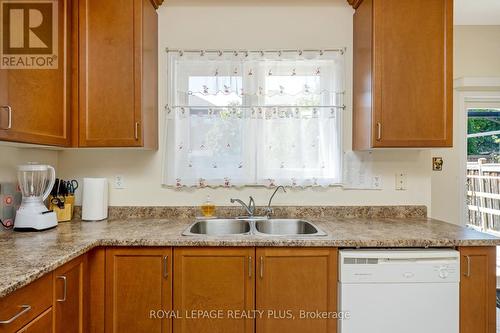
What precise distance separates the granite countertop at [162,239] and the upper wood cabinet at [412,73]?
0.57 meters

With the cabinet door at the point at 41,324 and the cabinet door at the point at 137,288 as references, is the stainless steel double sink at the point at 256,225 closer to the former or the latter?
the cabinet door at the point at 137,288

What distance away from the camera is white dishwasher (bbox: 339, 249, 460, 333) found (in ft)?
A: 4.85

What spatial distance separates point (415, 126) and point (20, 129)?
224 cm

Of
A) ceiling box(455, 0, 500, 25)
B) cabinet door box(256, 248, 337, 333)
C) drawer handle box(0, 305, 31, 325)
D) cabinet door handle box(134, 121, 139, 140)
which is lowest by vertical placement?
cabinet door box(256, 248, 337, 333)

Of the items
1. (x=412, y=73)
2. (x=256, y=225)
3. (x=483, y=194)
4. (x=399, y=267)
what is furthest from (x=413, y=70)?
(x=483, y=194)

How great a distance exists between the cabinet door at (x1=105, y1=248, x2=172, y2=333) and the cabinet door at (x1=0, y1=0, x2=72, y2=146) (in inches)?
29.3

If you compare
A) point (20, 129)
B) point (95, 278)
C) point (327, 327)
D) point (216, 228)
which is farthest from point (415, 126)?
point (20, 129)

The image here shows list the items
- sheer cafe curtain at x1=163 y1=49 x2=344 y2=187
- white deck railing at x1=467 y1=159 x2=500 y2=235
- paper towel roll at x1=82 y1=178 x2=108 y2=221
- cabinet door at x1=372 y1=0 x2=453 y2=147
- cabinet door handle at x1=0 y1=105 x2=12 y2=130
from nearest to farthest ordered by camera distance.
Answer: cabinet door handle at x1=0 y1=105 x2=12 y2=130, cabinet door at x1=372 y1=0 x2=453 y2=147, paper towel roll at x1=82 y1=178 x2=108 y2=221, sheer cafe curtain at x1=163 y1=49 x2=344 y2=187, white deck railing at x1=467 y1=159 x2=500 y2=235

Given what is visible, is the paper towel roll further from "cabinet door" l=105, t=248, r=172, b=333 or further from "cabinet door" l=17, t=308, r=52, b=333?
"cabinet door" l=17, t=308, r=52, b=333

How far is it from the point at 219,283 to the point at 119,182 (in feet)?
3.83

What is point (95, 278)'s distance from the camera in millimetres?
1514

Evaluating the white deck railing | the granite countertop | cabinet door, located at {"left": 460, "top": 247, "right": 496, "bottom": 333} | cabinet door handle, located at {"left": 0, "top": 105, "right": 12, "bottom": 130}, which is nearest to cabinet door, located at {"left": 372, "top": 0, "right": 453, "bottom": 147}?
the granite countertop

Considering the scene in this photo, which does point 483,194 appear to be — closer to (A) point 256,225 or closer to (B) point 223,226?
(A) point 256,225

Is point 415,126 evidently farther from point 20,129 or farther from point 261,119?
point 20,129
